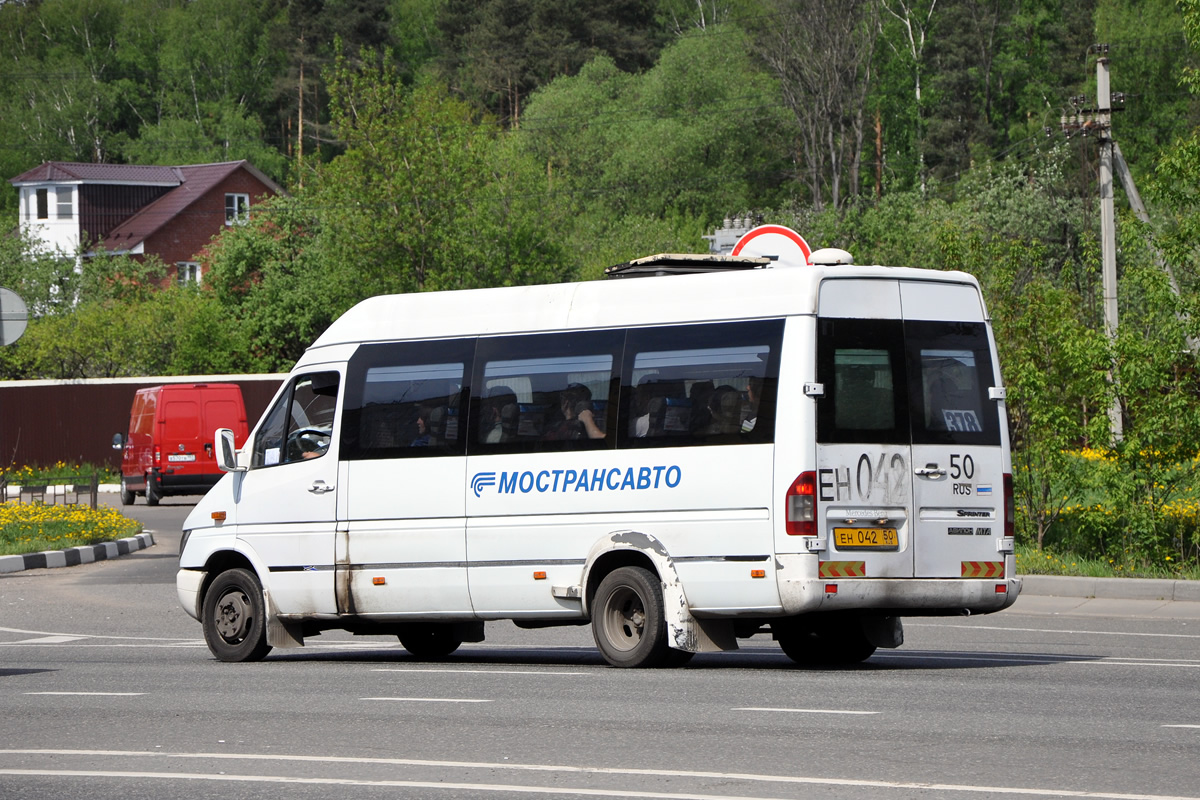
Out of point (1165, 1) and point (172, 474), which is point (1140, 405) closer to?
point (172, 474)

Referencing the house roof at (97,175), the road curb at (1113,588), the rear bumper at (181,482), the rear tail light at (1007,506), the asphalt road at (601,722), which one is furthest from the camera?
the house roof at (97,175)

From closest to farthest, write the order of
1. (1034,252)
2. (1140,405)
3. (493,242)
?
(1140,405)
(1034,252)
(493,242)

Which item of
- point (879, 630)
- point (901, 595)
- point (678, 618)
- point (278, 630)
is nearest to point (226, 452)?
point (278, 630)

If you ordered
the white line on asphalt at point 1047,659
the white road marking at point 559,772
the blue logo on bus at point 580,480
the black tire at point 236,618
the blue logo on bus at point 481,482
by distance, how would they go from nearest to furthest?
the white road marking at point 559,772
the blue logo on bus at point 580,480
the white line on asphalt at point 1047,659
the blue logo on bus at point 481,482
the black tire at point 236,618

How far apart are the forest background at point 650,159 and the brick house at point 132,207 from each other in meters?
3.05

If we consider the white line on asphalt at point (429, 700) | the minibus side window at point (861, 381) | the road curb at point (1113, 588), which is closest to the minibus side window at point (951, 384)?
the minibus side window at point (861, 381)

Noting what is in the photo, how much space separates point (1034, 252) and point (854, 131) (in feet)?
165

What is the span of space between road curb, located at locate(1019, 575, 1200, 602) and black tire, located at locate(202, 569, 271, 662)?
7742mm

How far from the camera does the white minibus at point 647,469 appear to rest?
11453 millimetres

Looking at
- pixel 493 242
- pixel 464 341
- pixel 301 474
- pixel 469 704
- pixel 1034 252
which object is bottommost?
pixel 469 704

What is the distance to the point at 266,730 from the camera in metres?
9.24

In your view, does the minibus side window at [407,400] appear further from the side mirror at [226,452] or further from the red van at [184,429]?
the red van at [184,429]

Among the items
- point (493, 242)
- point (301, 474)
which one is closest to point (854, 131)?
point (493, 242)

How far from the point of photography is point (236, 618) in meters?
13.6
